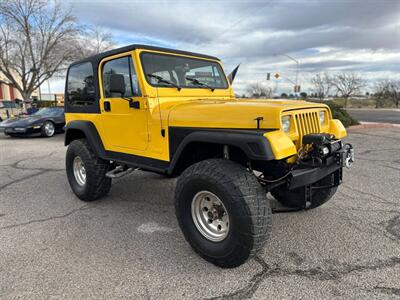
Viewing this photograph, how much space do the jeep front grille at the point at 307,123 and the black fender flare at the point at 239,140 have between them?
0.60 meters

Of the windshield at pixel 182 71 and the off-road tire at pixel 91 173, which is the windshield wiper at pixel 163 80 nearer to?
the windshield at pixel 182 71

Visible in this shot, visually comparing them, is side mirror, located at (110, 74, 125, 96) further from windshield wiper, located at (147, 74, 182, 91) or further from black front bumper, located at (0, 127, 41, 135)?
black front bumper, located at (0, 127, 41, 135)

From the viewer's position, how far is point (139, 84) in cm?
345

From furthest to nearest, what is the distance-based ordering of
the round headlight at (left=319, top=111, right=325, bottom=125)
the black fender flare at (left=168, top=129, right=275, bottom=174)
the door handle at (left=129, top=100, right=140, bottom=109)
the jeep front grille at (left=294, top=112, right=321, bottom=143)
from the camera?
the door handle at (left=129, top=100, right=140, bottom=109), the round headlight at (left=319, top=111, right=325, bottom=125), the jeep front grille at (left=294, top=112, right=321, bottom=143), the black fender flare at (left=168, top=129, right=275, bottom=174)

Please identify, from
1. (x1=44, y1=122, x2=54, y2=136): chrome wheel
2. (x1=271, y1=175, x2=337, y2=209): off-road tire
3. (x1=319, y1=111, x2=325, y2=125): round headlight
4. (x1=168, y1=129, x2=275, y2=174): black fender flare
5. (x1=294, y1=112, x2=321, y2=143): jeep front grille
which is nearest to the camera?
(x1=168, y1=129, x2=275, y2=174): black fender flare

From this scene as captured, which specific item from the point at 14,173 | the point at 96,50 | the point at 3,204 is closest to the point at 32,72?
the point at 96,50

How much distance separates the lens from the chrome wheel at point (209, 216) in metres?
2.88

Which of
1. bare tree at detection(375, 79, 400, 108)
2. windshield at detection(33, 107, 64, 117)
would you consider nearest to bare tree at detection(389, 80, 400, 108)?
bare tree at detection(375, 79, 400, 108)

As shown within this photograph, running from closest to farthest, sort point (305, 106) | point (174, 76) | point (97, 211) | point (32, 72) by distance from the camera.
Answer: point (305, 106) → point (174, 76) → point (97, 211) → point (32, 72)

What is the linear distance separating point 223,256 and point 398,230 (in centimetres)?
218

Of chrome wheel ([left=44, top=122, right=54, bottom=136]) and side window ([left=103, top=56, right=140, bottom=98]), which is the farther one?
chrome wheel ([left=44, top=122, right=54, bottom=136])

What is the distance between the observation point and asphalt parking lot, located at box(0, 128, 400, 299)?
250cm

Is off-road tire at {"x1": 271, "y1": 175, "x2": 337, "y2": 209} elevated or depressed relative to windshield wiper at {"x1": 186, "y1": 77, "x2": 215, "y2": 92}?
depressed

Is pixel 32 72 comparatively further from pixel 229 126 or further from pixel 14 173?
pixel 229 126
